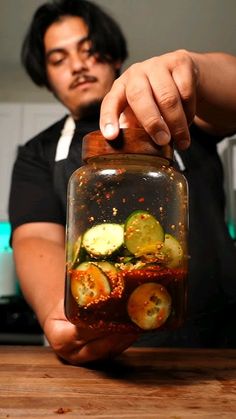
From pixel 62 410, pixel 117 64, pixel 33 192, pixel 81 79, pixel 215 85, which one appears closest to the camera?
pixel 62 410

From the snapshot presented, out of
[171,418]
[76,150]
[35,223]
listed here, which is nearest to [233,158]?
[76,150]

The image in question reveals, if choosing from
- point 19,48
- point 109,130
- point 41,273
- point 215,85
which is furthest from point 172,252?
point 19,48

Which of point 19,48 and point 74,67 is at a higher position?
point 19,48

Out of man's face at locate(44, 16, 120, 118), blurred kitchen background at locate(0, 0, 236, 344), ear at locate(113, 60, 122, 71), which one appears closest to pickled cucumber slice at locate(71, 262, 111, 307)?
man's face at locate(44, 16, 120, 118)

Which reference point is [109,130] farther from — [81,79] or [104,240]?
[81,79]

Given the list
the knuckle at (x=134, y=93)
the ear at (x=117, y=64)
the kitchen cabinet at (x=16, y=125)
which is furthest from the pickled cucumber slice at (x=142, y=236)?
the kitchen cabinet at (x=16, y=125)

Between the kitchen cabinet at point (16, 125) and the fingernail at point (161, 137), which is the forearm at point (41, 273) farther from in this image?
the kitchen cabinet at point (16, 125)

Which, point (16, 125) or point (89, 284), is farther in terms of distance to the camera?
point (16, 125)

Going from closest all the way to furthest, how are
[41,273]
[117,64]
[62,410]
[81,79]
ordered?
1. [62,410]
2. [41,273]
3. [81,79]
4. [117,64]
